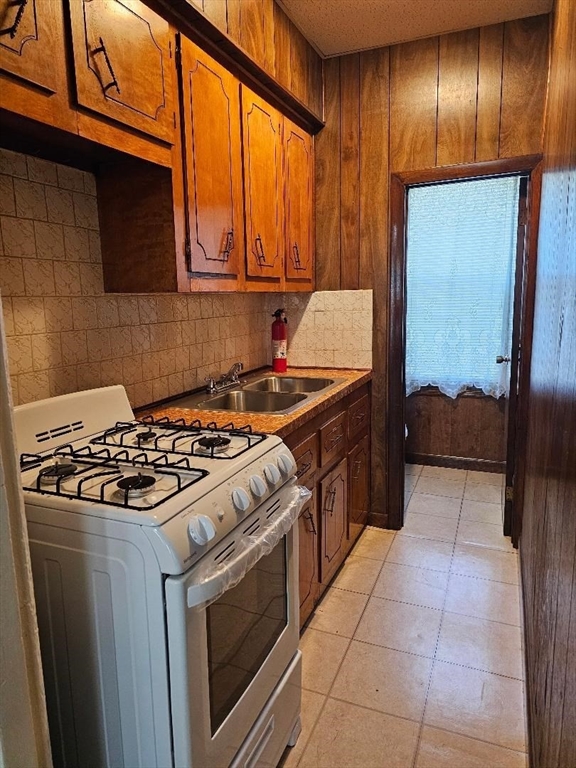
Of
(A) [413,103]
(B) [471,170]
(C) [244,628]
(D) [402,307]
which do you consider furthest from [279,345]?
(C) [244,628]

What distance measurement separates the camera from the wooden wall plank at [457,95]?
2.54 metres

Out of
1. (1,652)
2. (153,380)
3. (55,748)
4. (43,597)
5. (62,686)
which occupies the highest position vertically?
(153,380)

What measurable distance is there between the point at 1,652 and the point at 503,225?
3.67 meters

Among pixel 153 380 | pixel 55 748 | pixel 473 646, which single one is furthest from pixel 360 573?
pixel 55 748

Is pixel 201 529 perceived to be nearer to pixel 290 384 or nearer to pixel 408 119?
pixel 290 384

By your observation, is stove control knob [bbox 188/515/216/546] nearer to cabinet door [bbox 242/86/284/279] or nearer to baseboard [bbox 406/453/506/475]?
cabinet door [bbox 242/86/284/279]

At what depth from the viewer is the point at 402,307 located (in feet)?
9.29

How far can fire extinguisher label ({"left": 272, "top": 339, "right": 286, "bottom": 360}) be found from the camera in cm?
288

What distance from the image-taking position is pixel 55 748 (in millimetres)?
1184

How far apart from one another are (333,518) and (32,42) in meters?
1.97

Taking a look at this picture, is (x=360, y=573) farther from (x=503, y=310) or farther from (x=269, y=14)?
(x=269, y=14)

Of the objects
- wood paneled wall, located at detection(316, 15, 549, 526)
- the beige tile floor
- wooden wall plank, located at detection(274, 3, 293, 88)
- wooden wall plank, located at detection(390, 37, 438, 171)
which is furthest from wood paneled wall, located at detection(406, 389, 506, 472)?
wooden wall plank, located at detection(274, 3, 293, 88)

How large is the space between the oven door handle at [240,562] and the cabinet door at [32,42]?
1.12 m

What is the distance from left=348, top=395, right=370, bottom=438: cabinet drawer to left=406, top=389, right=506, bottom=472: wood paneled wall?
1.30 meters
